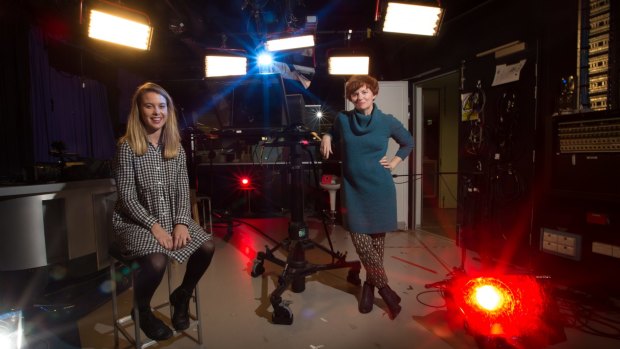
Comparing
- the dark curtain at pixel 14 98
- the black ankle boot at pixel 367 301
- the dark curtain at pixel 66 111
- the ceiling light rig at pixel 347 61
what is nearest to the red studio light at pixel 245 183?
the dark curtain at pixel 66 111

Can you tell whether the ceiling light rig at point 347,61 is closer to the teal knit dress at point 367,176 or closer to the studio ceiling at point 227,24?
the studio ceiling at point 227,24

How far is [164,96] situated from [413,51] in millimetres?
3511

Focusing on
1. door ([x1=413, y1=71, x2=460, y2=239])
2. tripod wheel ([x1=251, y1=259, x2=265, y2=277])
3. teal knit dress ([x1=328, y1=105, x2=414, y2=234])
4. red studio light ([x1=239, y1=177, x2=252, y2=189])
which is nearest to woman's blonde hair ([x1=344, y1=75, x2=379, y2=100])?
teal knit dress ([x1=328, y1=105, x2=414, y2=234])

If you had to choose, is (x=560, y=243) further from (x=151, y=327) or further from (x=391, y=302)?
(x=151, y=327)

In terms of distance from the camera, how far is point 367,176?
2012mm

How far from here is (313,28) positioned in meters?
4.72

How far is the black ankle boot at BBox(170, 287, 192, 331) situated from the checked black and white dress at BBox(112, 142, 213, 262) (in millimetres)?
199

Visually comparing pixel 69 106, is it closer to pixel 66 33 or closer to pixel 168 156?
pixel 66 33

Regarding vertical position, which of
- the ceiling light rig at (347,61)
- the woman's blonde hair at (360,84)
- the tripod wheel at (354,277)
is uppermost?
the ceiling light rig at (347,61)

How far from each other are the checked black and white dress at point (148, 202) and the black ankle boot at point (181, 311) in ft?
0.65

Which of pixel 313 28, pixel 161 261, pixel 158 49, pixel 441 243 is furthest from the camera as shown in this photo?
pixel 158 49

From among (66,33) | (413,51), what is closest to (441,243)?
(413,51)

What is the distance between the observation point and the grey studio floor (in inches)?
70.2

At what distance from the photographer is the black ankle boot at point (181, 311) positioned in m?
1.62
